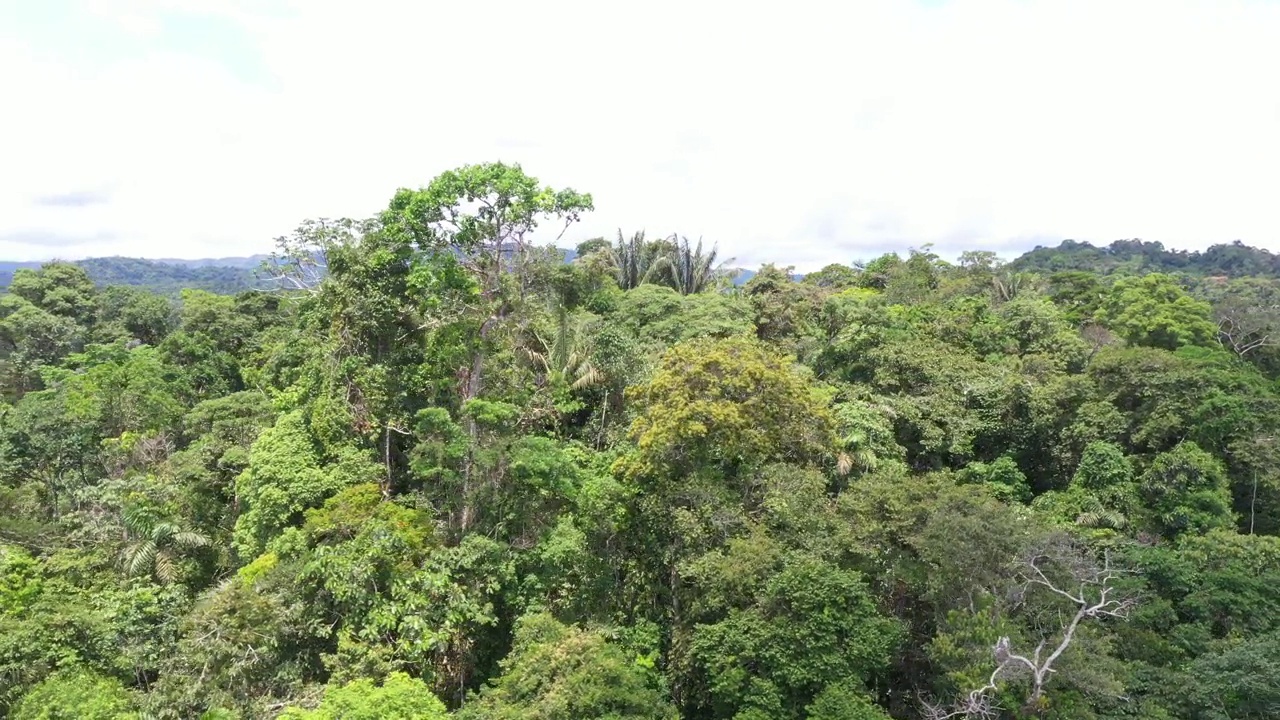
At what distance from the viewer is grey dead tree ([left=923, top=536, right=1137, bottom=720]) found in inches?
406

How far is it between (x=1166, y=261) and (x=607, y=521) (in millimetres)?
145275

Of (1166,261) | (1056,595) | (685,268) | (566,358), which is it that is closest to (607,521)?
(566,358)

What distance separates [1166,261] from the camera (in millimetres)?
122500

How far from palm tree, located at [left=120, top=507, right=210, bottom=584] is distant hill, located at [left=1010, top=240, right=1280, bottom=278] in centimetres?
10143

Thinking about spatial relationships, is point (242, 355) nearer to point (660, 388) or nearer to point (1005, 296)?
point (660, 388)

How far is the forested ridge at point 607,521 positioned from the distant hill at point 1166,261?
3444 inches

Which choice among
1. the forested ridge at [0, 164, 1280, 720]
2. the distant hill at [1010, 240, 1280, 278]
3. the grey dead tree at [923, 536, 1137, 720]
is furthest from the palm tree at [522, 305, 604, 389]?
the distant hill at [1010, 240, 1280, 278]

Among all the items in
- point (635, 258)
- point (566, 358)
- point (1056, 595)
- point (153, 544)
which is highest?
point (635, 258)

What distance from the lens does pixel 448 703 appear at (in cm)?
1445

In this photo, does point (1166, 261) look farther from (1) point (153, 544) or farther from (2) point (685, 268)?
(1) point (153, 544)

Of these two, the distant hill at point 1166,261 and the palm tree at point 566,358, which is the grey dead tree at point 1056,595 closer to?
the palm tree at point 566,358

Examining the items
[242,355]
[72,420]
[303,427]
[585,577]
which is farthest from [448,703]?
[242,355]

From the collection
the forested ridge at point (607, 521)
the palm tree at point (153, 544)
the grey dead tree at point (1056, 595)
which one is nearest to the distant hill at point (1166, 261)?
the forested ridge at point (607, 521)

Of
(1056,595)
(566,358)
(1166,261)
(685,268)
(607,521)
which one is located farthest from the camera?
(1166,261)
